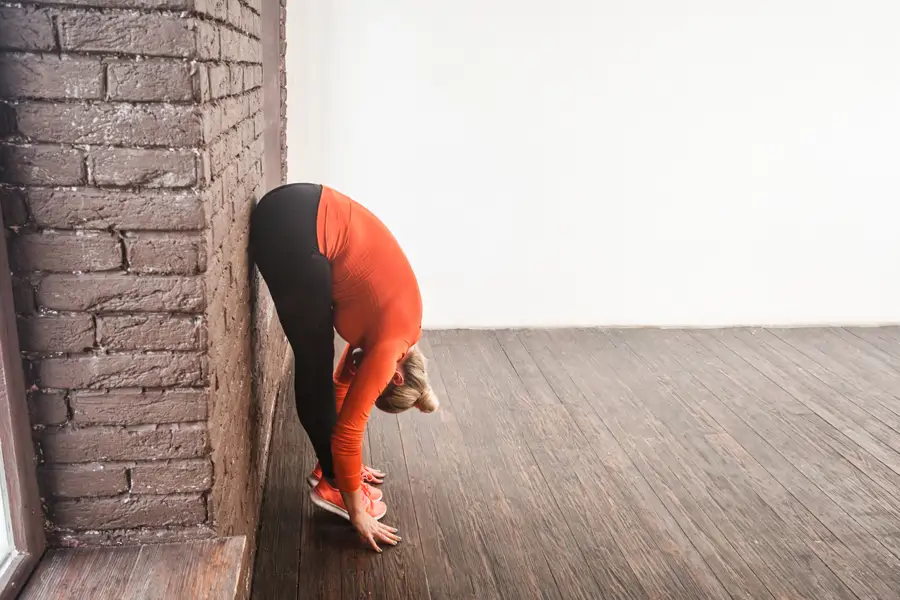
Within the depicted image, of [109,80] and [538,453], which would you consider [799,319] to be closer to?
[538,453]

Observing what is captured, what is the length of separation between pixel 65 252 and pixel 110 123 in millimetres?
211

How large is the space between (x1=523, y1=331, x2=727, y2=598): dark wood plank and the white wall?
3.09ft

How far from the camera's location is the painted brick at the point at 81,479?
53.0 inches

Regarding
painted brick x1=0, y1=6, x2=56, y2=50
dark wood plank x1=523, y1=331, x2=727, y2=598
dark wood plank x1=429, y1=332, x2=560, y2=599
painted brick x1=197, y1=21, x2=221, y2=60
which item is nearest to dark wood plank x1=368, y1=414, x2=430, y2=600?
dark wood plank x1=429, y1=332, x2=560, y2=599

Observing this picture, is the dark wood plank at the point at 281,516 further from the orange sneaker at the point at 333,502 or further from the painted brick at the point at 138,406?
the painted brick at the point at 138,406

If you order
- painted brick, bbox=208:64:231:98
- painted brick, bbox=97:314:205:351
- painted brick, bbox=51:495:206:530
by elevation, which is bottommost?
painted brick, bbox=51:495:206:530

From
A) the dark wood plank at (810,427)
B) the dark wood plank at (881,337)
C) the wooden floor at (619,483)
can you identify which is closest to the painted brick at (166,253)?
the wooden floor at (619,483)

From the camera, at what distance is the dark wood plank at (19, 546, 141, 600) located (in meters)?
1.27

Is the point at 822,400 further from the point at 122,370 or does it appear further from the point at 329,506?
the point at 122,370

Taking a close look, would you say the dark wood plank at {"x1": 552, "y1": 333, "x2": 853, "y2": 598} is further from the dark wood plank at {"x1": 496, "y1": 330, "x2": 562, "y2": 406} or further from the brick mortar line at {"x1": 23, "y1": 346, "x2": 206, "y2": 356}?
the brick mortar line at {"x1": 23, "y1": 346, "x2": 206, "y2": 356}

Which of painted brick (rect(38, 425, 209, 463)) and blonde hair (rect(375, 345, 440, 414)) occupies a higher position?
painted brick (rect(38, 425, 209, 463))

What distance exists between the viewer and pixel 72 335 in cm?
128

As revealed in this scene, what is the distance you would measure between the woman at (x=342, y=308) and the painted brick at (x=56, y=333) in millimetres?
576

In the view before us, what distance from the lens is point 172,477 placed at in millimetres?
1410
